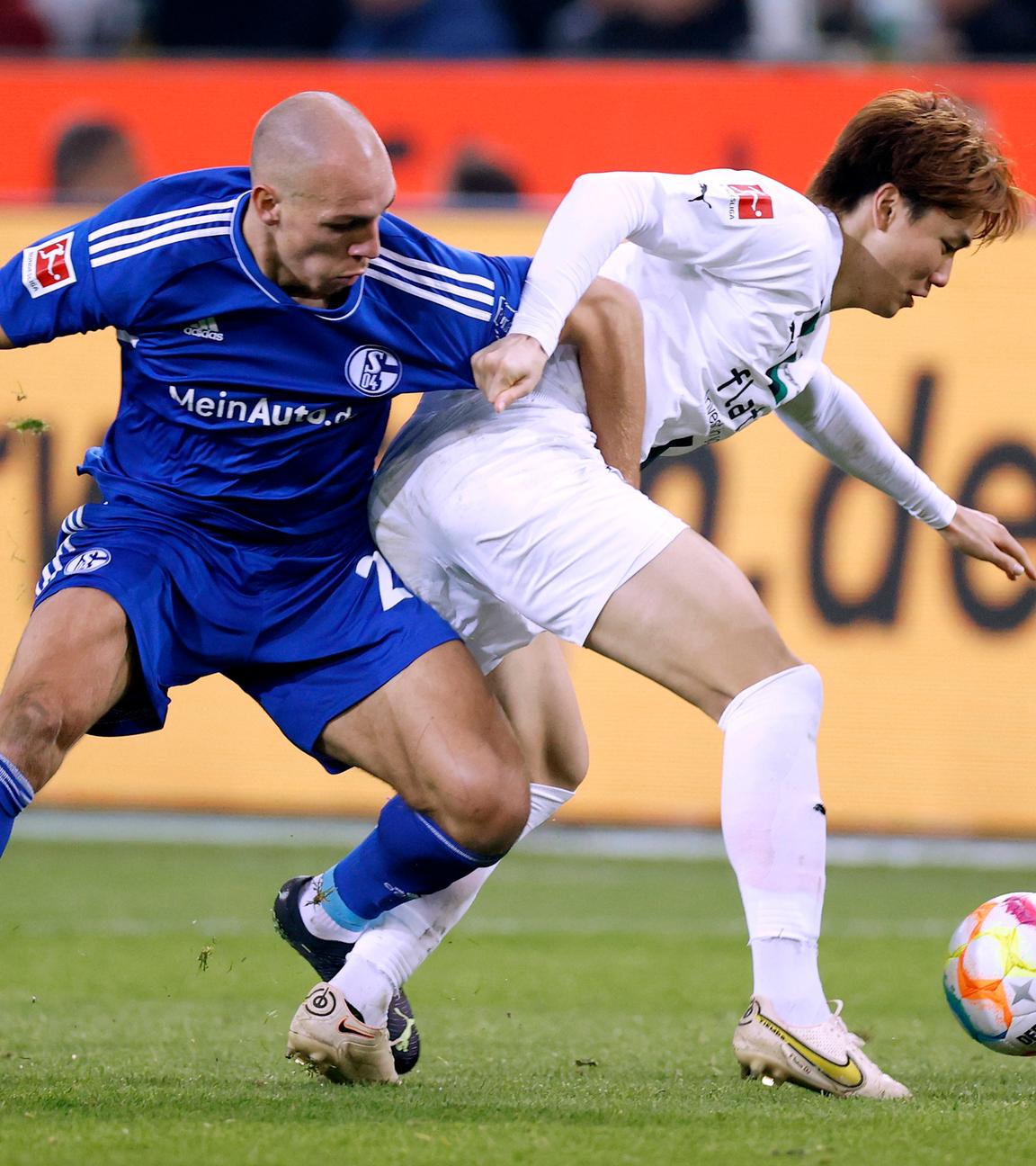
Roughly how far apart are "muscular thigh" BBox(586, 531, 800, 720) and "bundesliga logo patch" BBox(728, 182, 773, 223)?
2.27 feet

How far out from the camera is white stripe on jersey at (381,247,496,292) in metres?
3.72

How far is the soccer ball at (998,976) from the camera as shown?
386cm

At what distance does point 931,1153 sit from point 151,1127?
1.26 metres

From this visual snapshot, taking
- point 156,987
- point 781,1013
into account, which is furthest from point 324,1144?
point 156,987

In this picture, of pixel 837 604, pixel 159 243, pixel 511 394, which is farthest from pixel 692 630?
pixel 837 604

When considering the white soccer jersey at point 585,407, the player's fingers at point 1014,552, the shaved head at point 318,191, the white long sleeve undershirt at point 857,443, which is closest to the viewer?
the shaved head at point 318,191

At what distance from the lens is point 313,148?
136 inches

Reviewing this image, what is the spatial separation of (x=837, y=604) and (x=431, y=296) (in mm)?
4831

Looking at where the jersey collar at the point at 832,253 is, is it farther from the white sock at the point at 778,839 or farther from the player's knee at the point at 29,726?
the player's knee at the point at 29,726

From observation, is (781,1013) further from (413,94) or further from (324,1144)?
(413,94)

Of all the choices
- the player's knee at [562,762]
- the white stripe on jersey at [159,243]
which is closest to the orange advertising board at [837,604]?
the player's knee at [562,762]

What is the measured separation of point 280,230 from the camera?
3.53 metres

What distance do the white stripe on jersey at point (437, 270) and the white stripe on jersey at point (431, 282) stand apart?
0.01 meters

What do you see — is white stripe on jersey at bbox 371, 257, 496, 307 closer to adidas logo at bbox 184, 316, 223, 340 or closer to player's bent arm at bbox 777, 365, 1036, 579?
adidas logo at bbox 184, 316, 223, 340
